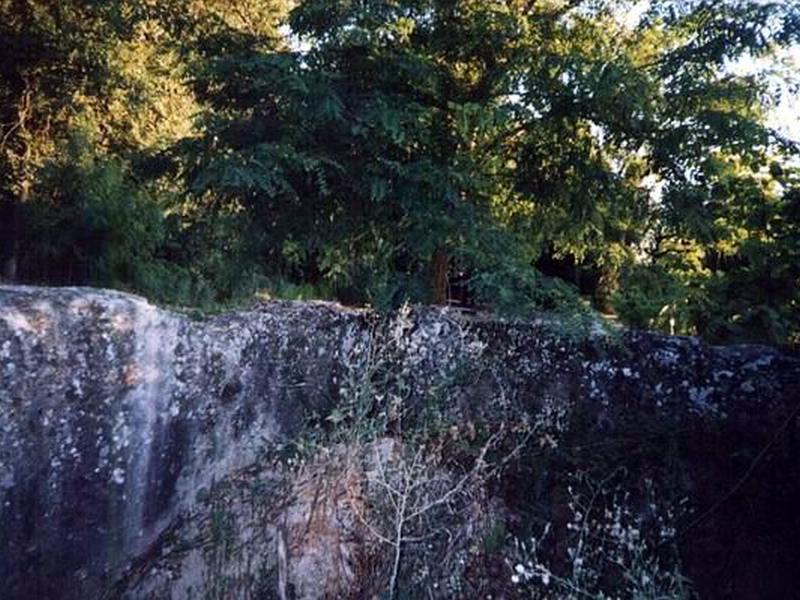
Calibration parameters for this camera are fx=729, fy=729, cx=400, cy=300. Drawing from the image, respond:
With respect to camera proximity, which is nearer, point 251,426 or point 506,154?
point 251,426

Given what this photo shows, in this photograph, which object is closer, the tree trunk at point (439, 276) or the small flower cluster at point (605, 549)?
the small flower cluster at point (605, 549)

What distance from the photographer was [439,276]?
3832 millimetres

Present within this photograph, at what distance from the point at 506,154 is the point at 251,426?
2038 mm

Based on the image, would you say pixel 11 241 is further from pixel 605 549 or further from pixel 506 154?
pixel 605 549

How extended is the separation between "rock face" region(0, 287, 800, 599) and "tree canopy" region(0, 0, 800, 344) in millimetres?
326

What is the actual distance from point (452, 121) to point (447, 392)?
1438mm

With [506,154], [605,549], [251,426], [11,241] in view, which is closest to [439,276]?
[506,154]

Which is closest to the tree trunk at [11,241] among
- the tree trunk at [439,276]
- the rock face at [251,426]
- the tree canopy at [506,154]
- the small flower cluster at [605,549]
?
the tree canopy at [506,154]

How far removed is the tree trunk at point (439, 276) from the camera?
3.76 m

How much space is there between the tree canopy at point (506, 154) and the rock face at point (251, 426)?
326mm

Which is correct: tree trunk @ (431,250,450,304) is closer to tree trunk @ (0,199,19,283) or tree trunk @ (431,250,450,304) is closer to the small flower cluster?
the small flower cluster

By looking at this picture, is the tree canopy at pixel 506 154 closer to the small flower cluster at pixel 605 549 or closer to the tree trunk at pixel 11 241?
the small flower cluster at pixel 605 549

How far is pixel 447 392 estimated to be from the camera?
319 cm

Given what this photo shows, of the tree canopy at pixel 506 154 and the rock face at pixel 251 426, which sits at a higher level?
the tree canopy at pixel 506 154
